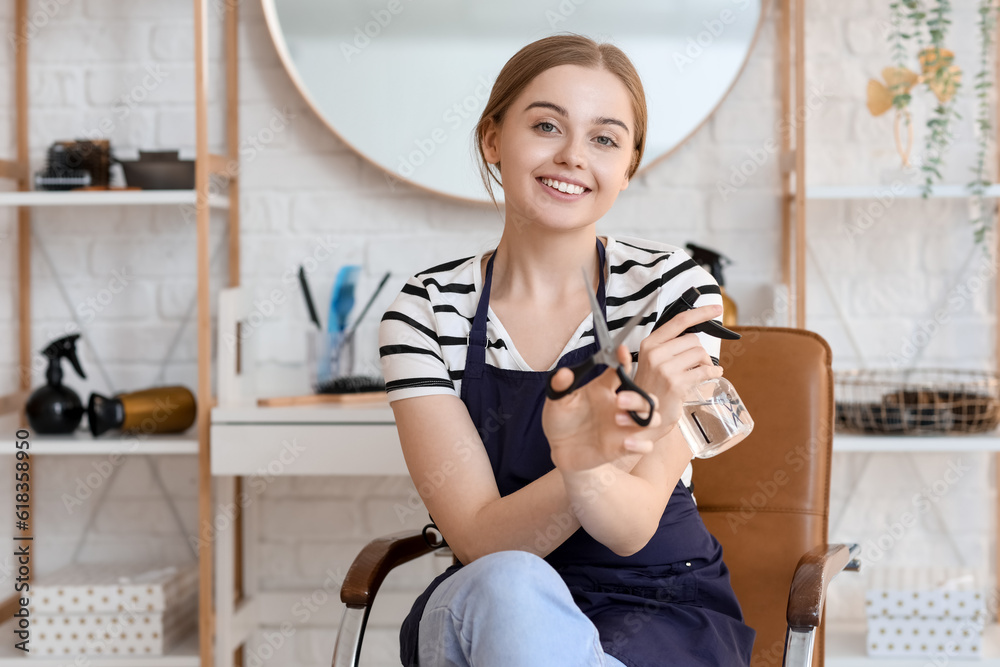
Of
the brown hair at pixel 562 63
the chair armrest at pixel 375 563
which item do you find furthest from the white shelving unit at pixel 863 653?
the brown hair at pixel 562 63

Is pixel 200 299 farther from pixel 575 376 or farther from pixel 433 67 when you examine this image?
pixel 575 376

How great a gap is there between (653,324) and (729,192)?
0.98 m

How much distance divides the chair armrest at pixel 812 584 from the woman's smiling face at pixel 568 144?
1.75 feet

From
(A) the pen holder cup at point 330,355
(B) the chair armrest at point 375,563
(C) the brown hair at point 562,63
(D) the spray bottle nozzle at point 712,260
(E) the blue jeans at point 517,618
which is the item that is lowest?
(B) the chair armrest at point 375,563

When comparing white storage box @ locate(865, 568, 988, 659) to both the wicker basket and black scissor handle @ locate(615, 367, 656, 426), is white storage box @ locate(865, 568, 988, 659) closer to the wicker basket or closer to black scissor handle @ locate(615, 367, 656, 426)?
the wicker basket

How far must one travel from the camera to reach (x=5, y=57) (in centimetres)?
214

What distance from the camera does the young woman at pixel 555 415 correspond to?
0.96m

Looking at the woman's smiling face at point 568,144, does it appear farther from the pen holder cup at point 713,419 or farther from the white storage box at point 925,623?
the white storage box at point 925,623

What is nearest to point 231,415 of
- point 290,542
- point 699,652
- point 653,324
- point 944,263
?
point 290,542

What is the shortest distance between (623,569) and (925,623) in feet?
3.24

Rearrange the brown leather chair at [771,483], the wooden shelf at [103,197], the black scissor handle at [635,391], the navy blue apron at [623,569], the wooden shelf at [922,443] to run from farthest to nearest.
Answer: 1. the wooden shelf at [103,197]
2. the wooden shelf at [922,443]
3. the brown leather chair at [771,483]
4. the navy blue apron at [623,569]
5. the black scissor handle at [635,391]

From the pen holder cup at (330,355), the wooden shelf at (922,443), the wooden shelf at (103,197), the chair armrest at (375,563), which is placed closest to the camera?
the chair armrest at (375,563)

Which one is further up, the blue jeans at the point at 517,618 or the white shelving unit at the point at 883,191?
the white shelving unit at the point at 883,191

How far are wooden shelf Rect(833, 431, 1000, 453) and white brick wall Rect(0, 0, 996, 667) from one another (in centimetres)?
34
